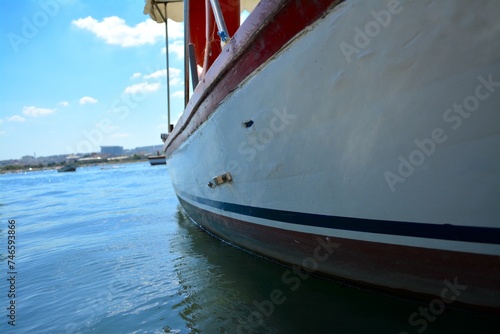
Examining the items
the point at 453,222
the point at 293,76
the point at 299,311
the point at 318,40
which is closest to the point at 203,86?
the point at 293,76

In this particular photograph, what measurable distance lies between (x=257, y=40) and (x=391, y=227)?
151 cm

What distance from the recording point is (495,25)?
131 centimetres

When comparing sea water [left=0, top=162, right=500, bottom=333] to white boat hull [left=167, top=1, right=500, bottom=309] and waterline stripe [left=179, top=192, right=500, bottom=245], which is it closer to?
white boat hull [left=167, top=1, right=500, bottom=309]

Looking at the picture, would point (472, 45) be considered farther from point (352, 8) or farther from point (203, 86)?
point (203, 86)

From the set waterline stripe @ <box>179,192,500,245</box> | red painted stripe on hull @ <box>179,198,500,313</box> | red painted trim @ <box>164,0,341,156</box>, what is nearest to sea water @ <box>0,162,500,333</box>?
red painted stripe on hull @ <box>179,198,500,313</box>

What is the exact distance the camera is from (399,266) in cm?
184

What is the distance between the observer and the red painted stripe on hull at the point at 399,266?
5.28 ft

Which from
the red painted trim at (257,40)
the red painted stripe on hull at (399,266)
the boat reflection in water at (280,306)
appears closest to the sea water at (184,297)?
the boat reflection in water at (280,306)

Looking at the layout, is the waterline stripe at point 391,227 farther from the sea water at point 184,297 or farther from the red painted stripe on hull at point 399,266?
the sea water at point 184,297

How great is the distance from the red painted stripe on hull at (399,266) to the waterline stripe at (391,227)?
9cm

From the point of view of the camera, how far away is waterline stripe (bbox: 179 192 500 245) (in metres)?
1.52

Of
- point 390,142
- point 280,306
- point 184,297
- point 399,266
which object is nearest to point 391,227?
point 399,266

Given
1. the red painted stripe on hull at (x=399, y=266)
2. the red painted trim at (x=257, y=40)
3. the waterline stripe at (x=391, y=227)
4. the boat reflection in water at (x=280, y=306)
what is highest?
the red painted trim at (x=257, y=40)

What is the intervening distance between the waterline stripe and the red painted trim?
44.0 inches
